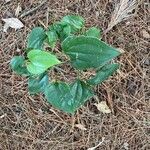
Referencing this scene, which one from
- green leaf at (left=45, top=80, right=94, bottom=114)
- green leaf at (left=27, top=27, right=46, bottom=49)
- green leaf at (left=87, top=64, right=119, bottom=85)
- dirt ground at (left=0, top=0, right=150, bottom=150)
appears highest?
green leaf at (left=27, top=27, right=46, bottom=49)

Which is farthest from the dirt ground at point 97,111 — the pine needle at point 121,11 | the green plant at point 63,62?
the green plant at point 63,62

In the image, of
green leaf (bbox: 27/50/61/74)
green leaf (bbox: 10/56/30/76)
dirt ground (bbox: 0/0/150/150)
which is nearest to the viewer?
green leaf (bbox: 27/50/61/74)

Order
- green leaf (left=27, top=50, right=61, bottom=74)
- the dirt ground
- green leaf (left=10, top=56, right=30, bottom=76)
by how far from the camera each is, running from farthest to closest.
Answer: the dirt ground
green leaf (left=10, top=56, right=30, bottom=76)
green leaf (left=27, top=50, right=61, bottom=74)

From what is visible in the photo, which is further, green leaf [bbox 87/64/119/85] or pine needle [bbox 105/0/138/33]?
pine needle [bbox 105/0/138/33]

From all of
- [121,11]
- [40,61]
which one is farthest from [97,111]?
[40,61]

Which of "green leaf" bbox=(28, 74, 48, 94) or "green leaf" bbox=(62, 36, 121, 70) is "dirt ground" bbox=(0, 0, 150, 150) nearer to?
"green leaf" bbox=(28, 74, 48, 94)

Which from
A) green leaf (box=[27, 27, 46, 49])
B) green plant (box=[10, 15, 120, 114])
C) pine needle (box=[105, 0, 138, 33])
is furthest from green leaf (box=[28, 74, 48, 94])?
pine needle (box=[105, 0, 138, 33])

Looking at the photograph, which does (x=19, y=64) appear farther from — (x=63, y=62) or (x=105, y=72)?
(x=105, y=72)

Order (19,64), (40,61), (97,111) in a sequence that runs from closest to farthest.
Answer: (40,61), (19,64), (97,111)
